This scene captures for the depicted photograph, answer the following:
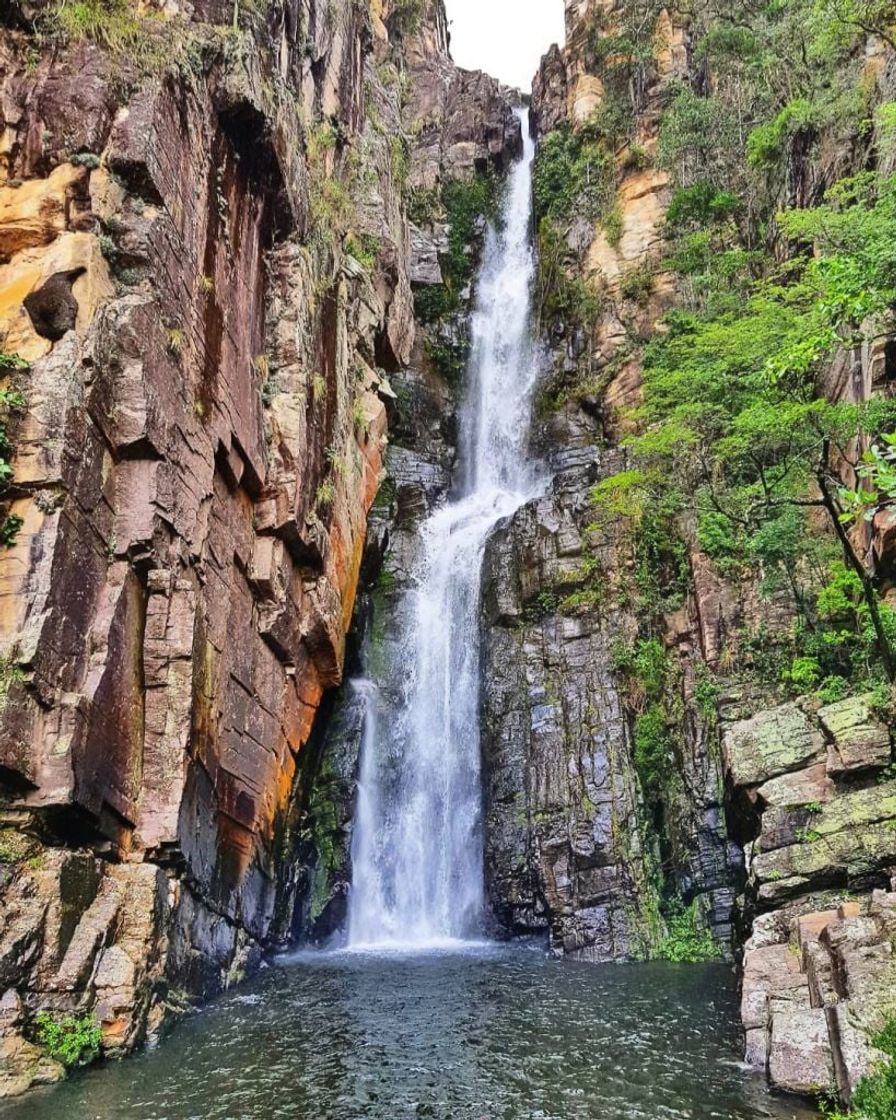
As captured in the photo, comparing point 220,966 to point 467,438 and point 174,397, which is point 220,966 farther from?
point 467,438

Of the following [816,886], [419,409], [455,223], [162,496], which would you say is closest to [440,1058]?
[816,886]

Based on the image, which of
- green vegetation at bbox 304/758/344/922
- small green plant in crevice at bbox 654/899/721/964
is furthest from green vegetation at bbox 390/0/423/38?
small green plant in crevice at bbox 654/899/721/964

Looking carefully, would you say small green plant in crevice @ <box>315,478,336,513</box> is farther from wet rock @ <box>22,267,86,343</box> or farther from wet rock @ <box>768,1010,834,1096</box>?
wet rock @ <box>768,1010,834,1096</box>

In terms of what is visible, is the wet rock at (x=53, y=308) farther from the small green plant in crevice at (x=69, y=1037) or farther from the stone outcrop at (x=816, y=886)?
the stone outcrop at (x=816, y=886)

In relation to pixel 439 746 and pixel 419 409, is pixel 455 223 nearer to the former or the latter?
pixel 419 409

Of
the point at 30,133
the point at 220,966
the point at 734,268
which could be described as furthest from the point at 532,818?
the point at 734,268

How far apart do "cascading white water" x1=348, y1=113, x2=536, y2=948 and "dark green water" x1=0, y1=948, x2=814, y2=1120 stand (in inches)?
217

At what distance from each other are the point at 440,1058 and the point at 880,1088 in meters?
5.77

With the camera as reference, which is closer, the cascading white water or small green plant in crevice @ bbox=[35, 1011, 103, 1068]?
small green plant in crevice @ bbox=[35, 1011, 103, 1068]

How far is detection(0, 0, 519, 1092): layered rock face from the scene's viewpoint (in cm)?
1102

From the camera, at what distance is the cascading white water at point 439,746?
21.1m

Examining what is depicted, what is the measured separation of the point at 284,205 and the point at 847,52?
19906 millimetres

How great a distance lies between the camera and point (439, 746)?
23375mm

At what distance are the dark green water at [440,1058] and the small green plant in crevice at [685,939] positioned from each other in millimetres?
2905
